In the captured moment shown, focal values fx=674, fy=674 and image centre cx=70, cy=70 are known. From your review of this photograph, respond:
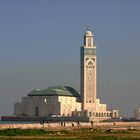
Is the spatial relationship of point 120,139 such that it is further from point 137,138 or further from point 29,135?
point 29,135

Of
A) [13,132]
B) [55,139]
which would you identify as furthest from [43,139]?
[13,132]

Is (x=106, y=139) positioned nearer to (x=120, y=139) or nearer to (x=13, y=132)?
(x=120, y=139)

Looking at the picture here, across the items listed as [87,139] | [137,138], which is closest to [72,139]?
[87,139]

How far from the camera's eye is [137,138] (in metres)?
75.2

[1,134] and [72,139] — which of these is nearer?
[72,139]

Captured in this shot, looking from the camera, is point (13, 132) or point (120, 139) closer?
point (120, 139)

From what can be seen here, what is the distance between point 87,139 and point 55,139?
366 cm

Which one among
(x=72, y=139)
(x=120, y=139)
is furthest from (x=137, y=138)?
(x=72, y=139)

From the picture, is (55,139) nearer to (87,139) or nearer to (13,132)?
(87,139)

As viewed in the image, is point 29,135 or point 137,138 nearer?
point 137,138

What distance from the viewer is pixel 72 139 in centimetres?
7131

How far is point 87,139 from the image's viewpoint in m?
72.1

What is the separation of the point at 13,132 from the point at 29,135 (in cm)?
271

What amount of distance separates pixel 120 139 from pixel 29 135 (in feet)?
42.8
